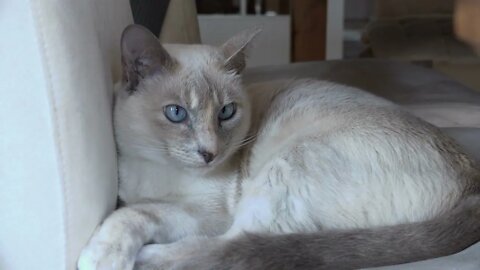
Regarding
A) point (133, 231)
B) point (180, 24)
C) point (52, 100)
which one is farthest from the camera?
point (180, 24)

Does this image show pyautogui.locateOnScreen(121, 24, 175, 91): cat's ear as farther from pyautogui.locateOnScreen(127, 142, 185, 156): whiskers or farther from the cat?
pyautogui.locateOnScreen(127, 142, 185, 156): whiskers

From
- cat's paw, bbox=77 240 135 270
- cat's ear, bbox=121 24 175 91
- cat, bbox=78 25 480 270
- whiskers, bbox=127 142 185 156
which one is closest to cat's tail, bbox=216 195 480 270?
cat, bbox=78 25 480 270

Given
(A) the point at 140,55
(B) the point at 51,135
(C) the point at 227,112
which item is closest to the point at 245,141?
(C) the point at 227,112

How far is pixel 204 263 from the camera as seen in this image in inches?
41.4

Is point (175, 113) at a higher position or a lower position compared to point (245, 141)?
higher

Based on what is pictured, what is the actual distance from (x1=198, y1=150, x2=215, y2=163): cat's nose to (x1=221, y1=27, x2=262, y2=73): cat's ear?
24 cm

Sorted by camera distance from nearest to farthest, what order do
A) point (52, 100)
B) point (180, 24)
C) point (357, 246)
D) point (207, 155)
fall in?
point (52, 100) → point (357, 246) → point (207, 155) → point (180, 24)

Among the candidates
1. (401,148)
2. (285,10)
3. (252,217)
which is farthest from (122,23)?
(285,10)

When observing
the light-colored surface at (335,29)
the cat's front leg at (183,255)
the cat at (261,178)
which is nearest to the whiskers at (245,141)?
the cat at (261,178)

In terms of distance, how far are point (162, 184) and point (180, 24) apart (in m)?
1.01

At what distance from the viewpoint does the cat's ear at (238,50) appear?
4.67 feet

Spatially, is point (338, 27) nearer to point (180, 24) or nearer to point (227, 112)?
point (180, 24)

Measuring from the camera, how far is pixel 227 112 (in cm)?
137

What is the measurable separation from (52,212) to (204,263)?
0.83 ft
